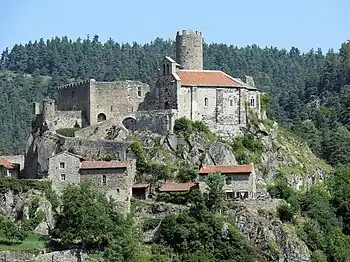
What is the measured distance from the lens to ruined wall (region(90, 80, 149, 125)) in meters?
75.5

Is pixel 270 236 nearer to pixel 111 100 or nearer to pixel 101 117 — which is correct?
pixel 101 117

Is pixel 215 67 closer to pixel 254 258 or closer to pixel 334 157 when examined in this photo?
pixel 334 157

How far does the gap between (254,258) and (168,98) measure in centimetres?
1626

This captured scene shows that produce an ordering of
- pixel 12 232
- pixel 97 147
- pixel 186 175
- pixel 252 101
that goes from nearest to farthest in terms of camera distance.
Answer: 1. pixel 12 232
2. pixel 186 175
3. pixel 97 147
4. pixel 252 101

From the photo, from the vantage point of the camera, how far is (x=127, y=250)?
5966cm

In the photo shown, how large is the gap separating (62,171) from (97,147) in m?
4.32

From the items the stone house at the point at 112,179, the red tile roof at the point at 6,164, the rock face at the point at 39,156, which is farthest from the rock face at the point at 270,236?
the red tile roof at the point at 6,164

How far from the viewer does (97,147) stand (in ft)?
228

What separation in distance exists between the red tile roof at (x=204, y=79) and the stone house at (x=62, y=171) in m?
12.4

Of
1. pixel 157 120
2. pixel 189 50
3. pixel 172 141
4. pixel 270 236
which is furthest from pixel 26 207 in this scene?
pixel 189 50

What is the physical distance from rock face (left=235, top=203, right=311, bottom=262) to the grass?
13259 millimetres

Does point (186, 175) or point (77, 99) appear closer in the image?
point (186, 175)

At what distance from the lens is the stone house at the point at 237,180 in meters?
66.6

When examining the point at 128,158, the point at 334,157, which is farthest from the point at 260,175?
the point at 334,157
